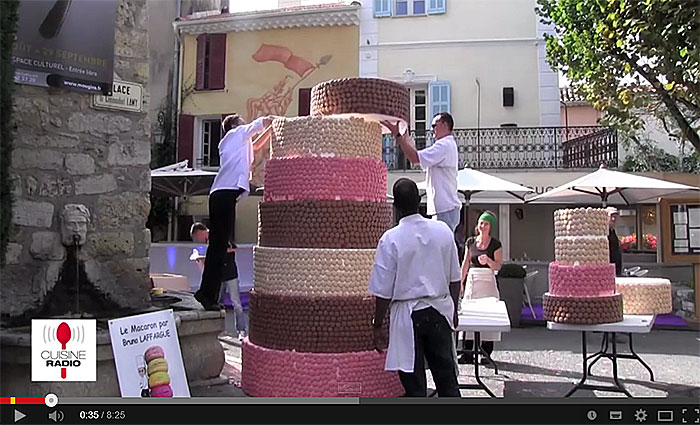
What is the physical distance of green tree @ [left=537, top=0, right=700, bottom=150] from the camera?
3166mm

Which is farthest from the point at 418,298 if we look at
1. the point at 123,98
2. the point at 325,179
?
the point at 123,98

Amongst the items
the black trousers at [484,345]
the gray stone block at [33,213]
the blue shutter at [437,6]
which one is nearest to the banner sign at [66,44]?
the gray stone block at [33,213]

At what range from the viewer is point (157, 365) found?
2.21 meters

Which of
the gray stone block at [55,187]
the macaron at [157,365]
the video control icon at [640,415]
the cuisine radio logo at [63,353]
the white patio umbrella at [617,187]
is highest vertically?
the white patio umbrella at [617,187]

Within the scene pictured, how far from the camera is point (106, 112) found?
3207 millimetres

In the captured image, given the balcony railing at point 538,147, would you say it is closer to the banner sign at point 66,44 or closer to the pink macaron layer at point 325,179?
the pink macaron layer at point 325,179

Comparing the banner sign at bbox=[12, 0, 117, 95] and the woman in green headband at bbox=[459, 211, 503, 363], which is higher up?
the banner sign at bbox=[12, 0, 117, 95]

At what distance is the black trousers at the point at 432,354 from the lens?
243cm

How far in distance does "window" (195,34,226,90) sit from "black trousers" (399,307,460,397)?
32.8ft

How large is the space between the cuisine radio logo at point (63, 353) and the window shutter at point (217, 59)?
415 inches

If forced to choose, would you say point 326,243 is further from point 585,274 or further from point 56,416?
point 56,416

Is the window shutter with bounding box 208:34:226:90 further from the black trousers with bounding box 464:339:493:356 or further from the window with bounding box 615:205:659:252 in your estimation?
the black trousers with bounding box 464:339:493:356

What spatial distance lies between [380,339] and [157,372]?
98 cm

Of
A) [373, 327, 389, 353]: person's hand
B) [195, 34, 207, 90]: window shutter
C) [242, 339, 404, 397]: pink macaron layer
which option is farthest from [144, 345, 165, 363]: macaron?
[195, 34, 207, 90]: window shutter
